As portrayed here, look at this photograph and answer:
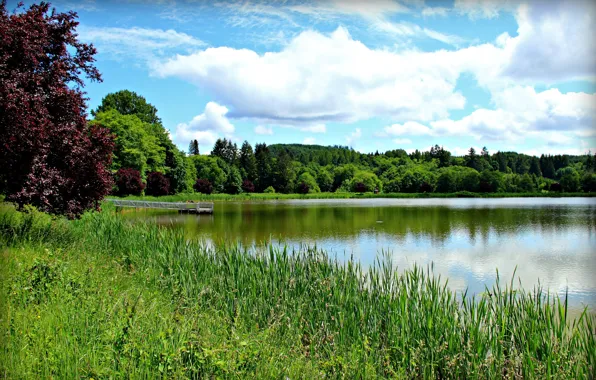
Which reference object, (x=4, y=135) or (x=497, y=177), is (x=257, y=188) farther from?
(x=4, y=135)

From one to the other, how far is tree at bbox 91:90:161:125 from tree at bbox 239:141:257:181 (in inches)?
1263

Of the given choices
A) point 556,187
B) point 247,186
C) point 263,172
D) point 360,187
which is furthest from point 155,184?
point 556,187

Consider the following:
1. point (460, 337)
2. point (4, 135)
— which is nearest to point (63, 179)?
point (4, 135)

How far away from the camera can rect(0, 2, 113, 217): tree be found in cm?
779

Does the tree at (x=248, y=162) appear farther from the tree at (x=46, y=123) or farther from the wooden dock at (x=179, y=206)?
the tree at (x=46, y=123)

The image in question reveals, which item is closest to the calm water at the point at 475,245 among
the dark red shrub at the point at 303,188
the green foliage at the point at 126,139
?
the green foliage at the point at 126,139

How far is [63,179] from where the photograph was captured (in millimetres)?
8797

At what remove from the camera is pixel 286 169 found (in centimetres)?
8444

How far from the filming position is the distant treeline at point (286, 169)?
40.6 m

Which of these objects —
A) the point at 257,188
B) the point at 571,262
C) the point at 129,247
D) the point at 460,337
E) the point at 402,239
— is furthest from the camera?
the point at 257,188

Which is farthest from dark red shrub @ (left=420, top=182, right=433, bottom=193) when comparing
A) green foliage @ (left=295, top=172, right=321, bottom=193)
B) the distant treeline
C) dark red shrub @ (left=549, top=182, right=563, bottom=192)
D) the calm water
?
the calm water

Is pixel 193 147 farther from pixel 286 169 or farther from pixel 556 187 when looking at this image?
pixel 556 187

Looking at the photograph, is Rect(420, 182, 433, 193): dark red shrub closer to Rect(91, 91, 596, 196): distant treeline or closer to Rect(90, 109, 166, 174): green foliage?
Rect(91, 91, 596, 196): distant treeline

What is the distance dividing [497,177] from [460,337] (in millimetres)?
78371
